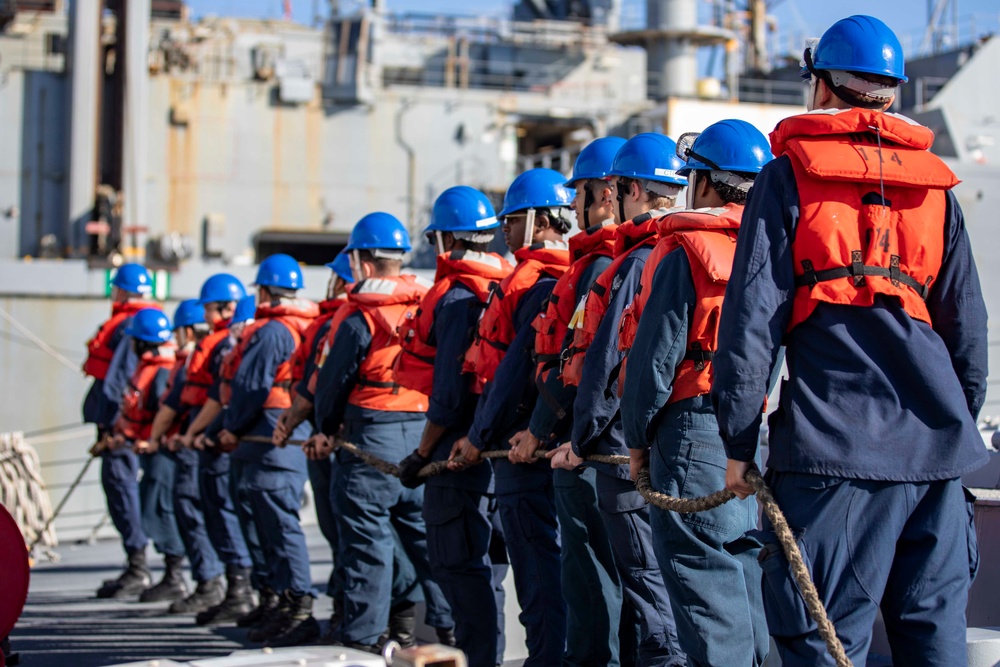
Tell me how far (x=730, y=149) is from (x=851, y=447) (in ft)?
4.30

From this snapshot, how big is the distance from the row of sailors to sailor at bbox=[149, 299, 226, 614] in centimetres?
11

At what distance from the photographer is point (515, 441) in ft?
16.5

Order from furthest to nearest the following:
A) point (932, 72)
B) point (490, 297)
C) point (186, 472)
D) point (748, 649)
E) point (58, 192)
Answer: point (932, 72), point (58, 192), point (186, 472), point (490, 297), point (748, 649)

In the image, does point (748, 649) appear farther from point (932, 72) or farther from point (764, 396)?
point (932, 72)

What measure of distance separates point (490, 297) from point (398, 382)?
914mm

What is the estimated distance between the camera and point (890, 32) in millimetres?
3352

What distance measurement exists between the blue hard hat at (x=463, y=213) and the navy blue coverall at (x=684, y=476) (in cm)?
232

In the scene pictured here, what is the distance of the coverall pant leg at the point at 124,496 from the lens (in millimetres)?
10180

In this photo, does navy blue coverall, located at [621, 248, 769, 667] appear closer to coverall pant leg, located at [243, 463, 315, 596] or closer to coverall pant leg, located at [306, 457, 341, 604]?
coverall pant leg, located at [306, 457, 341, 604]

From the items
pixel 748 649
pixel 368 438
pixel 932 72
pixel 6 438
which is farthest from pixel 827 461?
pixel 932 72

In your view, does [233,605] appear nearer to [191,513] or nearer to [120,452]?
[191,513]

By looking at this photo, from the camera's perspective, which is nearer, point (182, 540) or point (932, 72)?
point (182, 540)

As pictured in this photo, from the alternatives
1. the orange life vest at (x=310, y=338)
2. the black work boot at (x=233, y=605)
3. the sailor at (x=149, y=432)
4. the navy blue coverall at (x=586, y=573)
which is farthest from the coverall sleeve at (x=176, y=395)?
the navy blue coverall at (x=586, y=573)

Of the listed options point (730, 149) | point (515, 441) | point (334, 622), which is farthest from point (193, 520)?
point (730, 149)
